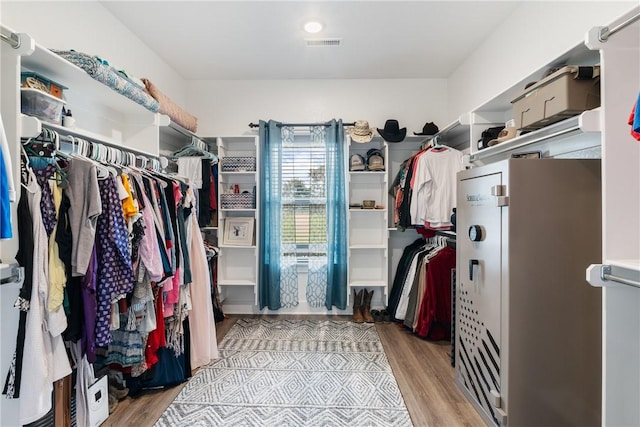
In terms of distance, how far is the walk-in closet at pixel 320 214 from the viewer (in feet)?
4.18

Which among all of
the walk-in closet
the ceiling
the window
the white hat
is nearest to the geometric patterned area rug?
the walk-in closet

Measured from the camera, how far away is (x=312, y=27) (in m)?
2.53

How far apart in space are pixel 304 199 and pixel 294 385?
184 cm

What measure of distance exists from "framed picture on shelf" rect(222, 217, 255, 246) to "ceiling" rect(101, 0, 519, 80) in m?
1.63

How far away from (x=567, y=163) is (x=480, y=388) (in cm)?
134

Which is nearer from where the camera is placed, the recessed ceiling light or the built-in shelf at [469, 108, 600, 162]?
the built-in shelf at [469, 108, 600, 162]

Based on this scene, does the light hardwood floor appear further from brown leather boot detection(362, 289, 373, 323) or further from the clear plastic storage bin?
the clear plastic storage bin

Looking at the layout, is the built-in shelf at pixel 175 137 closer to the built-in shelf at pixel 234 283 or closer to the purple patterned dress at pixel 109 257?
the purple patterned dress at pixel 109 257

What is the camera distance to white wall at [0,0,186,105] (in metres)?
1.67

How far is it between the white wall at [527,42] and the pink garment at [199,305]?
2.34 m

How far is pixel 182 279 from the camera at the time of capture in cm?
204

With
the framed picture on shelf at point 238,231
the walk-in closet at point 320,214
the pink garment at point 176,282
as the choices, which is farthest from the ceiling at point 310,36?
the framed picture on shelf at point 238,231

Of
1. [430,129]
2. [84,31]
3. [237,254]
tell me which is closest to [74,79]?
[84,31]

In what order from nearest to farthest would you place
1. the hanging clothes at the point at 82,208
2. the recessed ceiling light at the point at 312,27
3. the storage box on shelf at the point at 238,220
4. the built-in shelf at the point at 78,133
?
1. the hanging clothes at the point at 82,208
2. the built-in shelf at the point at 78,133
3. the recessed ceiling light at the point at 312,27
4. the storage box on shelf at the point at 238,220
